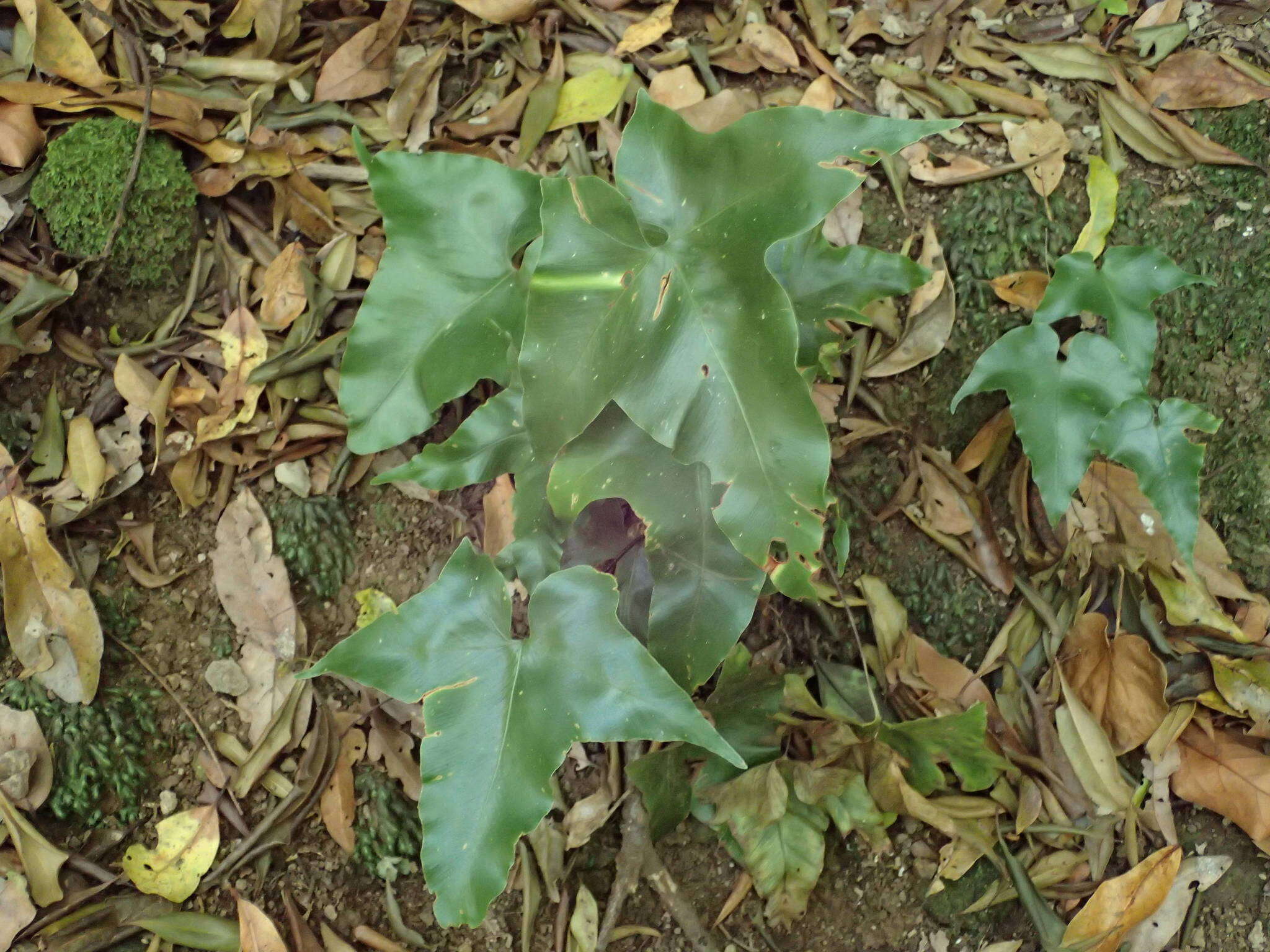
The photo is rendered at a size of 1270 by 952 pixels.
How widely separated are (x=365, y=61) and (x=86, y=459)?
787mm

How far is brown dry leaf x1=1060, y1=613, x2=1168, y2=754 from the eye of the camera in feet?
4.79

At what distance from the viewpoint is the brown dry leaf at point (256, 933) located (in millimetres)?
1353

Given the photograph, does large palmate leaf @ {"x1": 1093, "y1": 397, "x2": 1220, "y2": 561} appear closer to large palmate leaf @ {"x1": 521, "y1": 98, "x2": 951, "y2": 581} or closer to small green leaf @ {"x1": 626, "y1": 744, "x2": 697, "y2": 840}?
large palmate leaf @ {"x1": 521, "y1": 98, "x2": 951, "y2": 581}

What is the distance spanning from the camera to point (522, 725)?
1.11m

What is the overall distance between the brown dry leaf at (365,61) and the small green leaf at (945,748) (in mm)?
1323

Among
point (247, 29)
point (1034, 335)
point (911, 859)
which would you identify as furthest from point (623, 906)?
point (247, 29)

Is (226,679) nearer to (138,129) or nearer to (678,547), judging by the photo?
(678,547)

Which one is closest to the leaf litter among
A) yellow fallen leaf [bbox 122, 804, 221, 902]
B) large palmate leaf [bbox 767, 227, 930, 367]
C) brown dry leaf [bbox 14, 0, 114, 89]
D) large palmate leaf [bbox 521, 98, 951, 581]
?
brown dry leaf [bbox 14, 0, 114, 89]

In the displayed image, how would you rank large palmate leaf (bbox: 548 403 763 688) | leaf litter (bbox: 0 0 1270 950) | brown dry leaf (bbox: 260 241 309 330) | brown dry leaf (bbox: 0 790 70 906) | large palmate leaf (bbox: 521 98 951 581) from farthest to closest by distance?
brown dry leaf (bbox: 260 241 309 330) < leaf litter (bbox: 0 0 1270 950) < brown dry leaf (bbox: 0 790 70 906) < large palmate leaf (bbox: 548 403 763 688) < large palmate leaf (bbox: 521 98 951 581)

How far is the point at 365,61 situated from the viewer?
5.22 ft

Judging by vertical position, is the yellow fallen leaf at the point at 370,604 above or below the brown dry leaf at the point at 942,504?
below

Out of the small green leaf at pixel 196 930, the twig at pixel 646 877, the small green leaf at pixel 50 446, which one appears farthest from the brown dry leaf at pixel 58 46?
the twig at pixel 646 877

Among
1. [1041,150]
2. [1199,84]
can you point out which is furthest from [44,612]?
[1199,84]

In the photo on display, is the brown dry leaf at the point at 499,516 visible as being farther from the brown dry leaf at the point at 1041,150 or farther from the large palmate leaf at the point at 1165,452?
the brown dry leaf at the point at 1041,150
